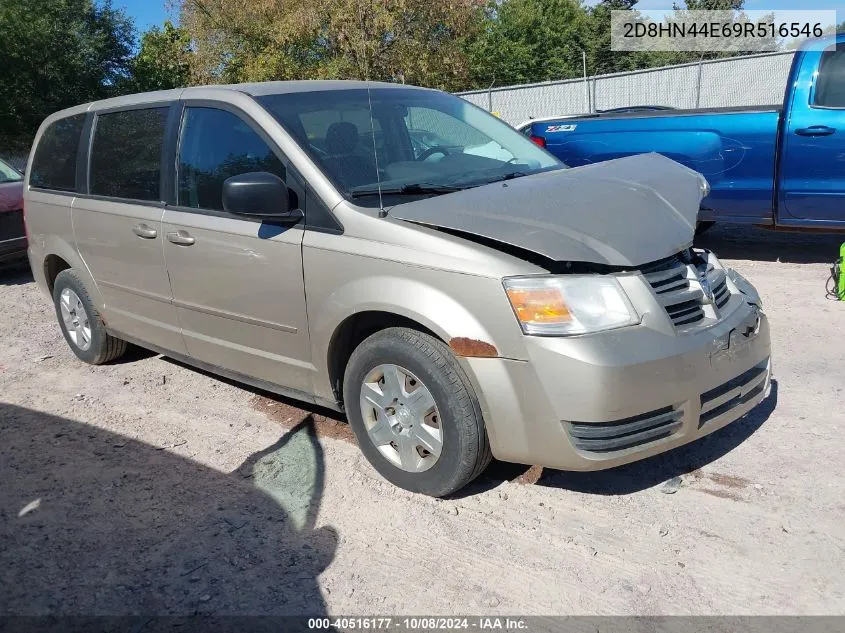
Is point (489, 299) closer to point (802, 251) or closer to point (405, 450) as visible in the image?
point (405, 450)

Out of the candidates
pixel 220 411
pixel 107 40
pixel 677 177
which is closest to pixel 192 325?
pixel 220 411

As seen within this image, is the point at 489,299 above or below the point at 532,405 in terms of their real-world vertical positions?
above

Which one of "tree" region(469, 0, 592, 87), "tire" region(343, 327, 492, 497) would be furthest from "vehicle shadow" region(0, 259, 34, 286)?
"tree" region(469, 0, 592, 87)

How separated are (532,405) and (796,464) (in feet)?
4.76

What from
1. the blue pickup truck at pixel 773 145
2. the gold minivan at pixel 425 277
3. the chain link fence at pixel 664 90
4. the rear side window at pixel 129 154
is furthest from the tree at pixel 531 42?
the gold minivan at pixel 425 277

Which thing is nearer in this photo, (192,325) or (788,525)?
(788,525)

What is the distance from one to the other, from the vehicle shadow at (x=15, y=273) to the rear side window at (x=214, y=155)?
5.66m

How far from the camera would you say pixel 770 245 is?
7.96 metres

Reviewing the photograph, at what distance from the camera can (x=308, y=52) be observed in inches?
1011

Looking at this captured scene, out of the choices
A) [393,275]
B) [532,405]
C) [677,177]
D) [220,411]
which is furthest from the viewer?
[220,411]

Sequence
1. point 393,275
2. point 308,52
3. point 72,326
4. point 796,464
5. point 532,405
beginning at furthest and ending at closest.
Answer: point 308,52
point 72,326
point 796,464
point 393,275
point 532,405

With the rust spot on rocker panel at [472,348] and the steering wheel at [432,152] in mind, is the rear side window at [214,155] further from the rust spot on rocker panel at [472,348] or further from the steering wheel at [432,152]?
the rust spot on rocker panel at [472,348]

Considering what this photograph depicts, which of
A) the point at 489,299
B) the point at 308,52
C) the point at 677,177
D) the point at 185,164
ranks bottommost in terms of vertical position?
the point at 489,299

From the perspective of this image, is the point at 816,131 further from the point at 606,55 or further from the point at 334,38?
the point at 606,55
